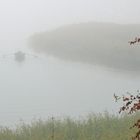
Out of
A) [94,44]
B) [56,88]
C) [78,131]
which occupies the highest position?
[94,44]

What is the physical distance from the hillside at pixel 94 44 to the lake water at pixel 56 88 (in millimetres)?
1562

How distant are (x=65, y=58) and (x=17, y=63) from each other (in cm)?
327

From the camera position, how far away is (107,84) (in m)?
22.9

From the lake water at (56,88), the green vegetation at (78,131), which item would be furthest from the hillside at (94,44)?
the green vegetation at (78,131)

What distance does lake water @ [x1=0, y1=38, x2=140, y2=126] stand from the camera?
59.9 feet

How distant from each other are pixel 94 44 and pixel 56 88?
39.8 feet

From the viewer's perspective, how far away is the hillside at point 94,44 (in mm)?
29438

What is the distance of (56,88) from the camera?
2228 centimetres

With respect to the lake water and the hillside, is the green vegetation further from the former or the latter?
the hillside

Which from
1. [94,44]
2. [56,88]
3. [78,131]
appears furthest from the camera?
[94,44]

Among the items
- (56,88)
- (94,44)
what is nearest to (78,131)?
(56,88)

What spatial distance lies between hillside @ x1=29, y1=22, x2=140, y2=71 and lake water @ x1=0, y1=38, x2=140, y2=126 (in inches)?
61.5

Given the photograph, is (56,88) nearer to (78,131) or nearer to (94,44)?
(78,131)

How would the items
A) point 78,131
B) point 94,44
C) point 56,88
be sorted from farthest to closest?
point 94,44
point 56,88
point 78,131
